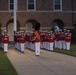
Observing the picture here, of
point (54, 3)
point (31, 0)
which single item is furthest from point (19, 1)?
point (54, 3)

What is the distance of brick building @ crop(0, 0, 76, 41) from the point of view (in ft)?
168

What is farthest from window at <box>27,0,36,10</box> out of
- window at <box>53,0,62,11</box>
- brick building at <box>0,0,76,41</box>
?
window at <box>53,0,62,11</box>

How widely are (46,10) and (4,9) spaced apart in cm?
632

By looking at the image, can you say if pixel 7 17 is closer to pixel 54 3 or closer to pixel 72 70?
pixel 54 3

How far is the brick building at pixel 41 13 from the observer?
51062 mm

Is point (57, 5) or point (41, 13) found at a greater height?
point (57, 5)

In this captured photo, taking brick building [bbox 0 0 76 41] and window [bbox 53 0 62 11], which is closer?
brick building [bbox 0 0 76 41]

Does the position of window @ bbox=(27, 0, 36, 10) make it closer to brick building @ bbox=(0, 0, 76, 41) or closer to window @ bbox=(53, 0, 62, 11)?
brick building @ bbox=(0, 0, 76, 41)

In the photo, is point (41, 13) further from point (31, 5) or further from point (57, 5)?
point (57, 5)

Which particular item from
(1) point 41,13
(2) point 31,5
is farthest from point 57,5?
(2) point 31,5

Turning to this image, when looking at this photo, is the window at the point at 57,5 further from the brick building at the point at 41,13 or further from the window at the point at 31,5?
the window at the point at 31,5

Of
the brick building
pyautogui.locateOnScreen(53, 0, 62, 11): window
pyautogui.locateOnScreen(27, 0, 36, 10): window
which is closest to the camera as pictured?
the brick building

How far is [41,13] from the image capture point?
5178 cm

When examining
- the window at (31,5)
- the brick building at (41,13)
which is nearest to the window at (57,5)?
the brick building at (41,13)
